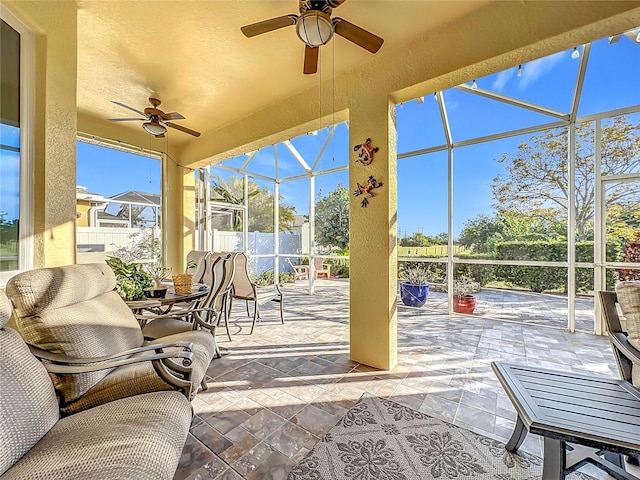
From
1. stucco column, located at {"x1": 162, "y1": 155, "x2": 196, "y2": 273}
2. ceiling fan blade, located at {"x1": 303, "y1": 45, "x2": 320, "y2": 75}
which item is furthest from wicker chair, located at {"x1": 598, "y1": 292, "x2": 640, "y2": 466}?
stucco column, located at {"x1": 162, "y1": 155, "x2": 196, "y2": 273}

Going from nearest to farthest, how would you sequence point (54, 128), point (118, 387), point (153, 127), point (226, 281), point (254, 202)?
point (118, 387) < point (54, 128) < point (226, 281) < point (153, 127) < point (254, 202)

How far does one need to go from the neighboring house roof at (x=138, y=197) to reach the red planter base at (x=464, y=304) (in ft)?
17.6

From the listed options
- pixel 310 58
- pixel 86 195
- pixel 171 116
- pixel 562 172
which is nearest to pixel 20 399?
pixel 310 58

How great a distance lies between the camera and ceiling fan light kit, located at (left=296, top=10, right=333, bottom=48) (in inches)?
63.5

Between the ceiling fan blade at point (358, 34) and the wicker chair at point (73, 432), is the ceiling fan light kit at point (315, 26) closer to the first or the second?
the ceiling fan blade at point (358, 34)

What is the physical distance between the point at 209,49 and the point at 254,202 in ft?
13.5

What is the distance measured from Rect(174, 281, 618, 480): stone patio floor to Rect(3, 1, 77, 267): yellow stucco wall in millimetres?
1547

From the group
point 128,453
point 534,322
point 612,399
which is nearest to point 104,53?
point 128,453

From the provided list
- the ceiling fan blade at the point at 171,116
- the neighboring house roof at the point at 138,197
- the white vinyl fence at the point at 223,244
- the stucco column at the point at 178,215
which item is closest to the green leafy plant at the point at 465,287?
the white vinyl fence at the point at 223,244

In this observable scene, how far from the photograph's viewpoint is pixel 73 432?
1.01 m

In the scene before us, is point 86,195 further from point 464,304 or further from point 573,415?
point 464,304

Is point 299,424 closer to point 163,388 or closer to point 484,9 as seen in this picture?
point 163,388

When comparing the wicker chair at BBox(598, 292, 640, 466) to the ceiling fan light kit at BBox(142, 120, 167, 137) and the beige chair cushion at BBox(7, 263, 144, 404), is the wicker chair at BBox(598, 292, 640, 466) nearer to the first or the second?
the beige chair cushion at BBox(7, 263, 144, 404)

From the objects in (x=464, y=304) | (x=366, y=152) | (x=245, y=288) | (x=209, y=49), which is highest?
(x=209, y=49)
